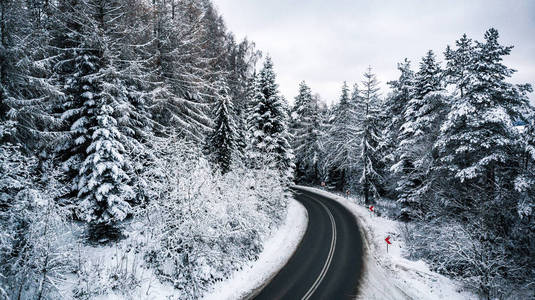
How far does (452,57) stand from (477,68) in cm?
363

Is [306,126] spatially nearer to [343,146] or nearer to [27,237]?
[343,146]

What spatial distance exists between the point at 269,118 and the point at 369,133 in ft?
41.1

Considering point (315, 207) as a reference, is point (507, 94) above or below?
above

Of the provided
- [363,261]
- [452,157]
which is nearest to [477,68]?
[452,157]

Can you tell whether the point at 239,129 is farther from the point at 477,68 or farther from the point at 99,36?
the point at 477,68

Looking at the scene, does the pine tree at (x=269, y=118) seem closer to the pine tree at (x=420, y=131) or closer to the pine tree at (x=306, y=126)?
the pine tree at (x=420, y=131)

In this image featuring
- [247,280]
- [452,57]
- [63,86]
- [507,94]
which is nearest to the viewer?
[63,86]

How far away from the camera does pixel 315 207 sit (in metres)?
27.2

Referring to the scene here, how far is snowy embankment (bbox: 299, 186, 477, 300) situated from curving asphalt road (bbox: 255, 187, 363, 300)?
0.61m

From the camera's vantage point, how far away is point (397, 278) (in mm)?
12953

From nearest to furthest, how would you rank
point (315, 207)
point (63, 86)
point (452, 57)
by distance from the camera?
point (63, 86), point (452, 57), point (315, 207)

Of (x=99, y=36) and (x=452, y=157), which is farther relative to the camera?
(x=452, y=157)

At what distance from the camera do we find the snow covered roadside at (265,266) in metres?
11.3

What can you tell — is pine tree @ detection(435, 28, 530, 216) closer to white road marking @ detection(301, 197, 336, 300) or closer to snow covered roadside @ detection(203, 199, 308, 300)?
white road marking @ detection(301, 197, 336, 300)
